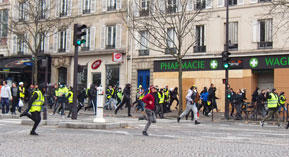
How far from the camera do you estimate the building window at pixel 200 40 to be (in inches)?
1176

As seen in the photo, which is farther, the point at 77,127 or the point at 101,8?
the point at 101,8

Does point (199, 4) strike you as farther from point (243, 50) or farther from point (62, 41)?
point (62, 41)

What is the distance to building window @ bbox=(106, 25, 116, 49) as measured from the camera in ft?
114

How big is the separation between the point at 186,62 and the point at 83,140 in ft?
65.0

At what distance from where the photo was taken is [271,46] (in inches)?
1073

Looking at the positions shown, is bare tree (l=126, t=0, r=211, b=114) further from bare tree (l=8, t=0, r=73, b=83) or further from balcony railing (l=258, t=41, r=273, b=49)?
bare tree (l=8, t=0, r=73, b=83)

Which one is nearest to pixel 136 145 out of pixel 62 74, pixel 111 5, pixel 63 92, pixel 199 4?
pixel 63 92

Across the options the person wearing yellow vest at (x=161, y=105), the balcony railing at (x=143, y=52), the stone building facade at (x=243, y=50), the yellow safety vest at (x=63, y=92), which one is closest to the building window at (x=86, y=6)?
the balcony railing at (x=143, y=52)

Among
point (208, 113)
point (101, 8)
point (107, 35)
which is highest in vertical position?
point (101, 8)

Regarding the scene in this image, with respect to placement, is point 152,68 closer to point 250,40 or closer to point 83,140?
point 250,40

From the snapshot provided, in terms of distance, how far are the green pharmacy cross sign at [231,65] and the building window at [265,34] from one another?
2.68 feet

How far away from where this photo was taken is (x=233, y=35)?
28.8 meters

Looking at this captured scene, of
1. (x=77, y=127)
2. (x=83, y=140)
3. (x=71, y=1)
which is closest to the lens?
(x=83, y=140)

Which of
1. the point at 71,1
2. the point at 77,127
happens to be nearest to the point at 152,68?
the point at 71,1
